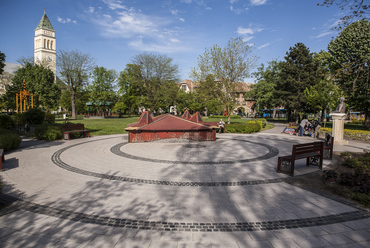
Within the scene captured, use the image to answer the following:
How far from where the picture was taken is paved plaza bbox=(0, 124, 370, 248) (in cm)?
347

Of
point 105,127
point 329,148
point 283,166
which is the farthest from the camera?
point 105,127

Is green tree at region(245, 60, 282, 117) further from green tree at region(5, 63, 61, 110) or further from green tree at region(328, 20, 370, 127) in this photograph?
green tree at region(5, 63, 61, 110)

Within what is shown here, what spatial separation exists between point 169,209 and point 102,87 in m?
55.1

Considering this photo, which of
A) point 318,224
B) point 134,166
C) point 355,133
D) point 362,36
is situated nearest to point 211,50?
point 362,36

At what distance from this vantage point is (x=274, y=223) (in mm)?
3977

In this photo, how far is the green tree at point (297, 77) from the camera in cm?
3616

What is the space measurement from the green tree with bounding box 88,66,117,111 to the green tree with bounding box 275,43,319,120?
3956 centimetres

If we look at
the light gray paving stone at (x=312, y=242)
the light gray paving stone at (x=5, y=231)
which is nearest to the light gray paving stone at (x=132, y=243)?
the light gray paving stone at (x=5, y=231)

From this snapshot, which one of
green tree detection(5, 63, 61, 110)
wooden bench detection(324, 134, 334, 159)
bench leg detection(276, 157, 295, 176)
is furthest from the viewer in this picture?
green tree detection(5, 63, 61, 110)

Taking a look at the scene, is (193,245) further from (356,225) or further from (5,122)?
(5,122)

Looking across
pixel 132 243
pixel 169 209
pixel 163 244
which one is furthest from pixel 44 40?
pixel 163 244

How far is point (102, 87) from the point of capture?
2136 inches

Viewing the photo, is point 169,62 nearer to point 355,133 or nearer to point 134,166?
point 355,133

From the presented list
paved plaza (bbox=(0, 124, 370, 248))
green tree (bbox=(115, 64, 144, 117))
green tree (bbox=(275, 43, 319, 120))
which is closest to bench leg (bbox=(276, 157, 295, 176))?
paved plaza (bbox=(0, 124, 370, 248))
